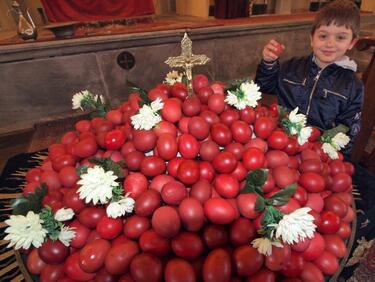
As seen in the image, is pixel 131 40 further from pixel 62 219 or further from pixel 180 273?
pixel 180 273

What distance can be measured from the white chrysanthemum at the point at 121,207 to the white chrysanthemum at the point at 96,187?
0.08ft

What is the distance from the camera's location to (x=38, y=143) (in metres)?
2.05

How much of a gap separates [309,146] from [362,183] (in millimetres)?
483

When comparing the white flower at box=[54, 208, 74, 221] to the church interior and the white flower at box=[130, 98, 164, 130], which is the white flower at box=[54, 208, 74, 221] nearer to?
the white flower at box=[130, 98, 164, 130]

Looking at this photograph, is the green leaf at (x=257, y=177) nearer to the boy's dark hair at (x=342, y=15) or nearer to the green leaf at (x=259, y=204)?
the green leaf at (x=259, y=204)

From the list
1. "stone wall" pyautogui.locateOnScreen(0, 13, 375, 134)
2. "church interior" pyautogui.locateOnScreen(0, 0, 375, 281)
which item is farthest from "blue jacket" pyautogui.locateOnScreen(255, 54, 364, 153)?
"stone wall" pyautogui.locateOnScreen(0, 13, 375, 134)

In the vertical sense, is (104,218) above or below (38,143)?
above

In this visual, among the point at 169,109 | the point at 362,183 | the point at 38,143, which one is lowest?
the point at 38,143

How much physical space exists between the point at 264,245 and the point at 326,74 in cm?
108

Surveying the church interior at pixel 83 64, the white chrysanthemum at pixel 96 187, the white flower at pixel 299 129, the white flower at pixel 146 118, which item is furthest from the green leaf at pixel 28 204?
the church interior at pixel 83 64

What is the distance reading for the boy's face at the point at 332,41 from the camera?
1120 mm

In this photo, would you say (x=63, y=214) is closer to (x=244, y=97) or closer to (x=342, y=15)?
(x=244, y=97)

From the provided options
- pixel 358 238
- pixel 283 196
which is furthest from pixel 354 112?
pixel 283 196

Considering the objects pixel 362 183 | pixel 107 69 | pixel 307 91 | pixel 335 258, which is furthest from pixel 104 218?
pixel 107 69
